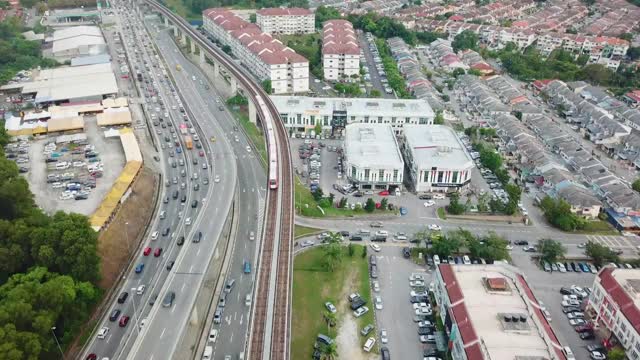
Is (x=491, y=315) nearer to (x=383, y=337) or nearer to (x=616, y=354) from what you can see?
(x=383, y=337)

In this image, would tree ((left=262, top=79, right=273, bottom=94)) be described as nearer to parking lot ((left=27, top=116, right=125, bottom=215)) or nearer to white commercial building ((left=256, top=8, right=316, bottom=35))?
parking lot ((left=27, top=116, right=125, bottom=215))

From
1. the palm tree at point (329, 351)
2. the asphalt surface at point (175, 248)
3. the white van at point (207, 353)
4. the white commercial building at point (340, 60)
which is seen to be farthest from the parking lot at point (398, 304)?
the white commercial building at point (340, 60)

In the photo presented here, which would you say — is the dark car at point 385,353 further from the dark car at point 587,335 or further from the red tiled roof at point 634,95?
the red tiled roof at point 634,95

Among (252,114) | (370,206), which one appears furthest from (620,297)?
(252,114)

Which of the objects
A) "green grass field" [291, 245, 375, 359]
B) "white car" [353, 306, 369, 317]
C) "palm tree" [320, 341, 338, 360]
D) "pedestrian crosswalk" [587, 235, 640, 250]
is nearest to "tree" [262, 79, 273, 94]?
"green grass field" [291, 245, 375, 359]

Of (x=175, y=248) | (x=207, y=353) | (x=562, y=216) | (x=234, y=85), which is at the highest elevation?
(x=234, y=85)

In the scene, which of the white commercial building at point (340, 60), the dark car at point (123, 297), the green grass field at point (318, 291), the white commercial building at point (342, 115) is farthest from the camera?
the white commercial building at point (340, 60)
